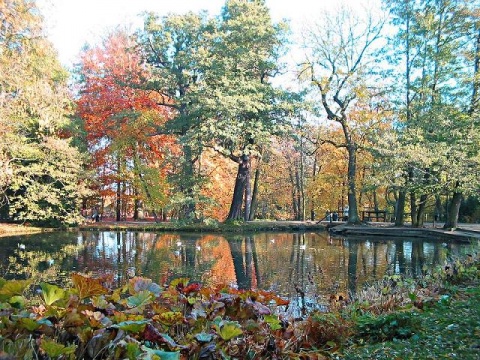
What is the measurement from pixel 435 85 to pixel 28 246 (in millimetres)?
17687

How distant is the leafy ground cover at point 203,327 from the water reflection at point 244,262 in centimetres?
285

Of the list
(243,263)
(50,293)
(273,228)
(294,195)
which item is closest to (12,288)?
(50,293)

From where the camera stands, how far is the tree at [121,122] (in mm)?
23156

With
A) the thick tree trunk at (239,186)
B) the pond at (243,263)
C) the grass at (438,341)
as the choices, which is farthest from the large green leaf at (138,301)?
the thick tree trunk at (239,186)

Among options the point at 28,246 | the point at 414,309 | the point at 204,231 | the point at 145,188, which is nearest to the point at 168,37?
the point at 145,188

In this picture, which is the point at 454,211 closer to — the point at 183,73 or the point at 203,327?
the point at 183,73

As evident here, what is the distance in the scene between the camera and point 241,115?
2016 cm

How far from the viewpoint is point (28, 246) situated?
1401cm

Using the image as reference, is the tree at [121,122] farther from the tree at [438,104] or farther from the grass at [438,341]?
the grass at [438,341]

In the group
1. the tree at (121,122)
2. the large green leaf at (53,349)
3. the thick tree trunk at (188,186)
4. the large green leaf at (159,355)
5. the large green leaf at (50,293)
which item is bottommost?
the large green leaf at (159,355)

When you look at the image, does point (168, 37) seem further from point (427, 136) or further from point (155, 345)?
point (155, 345)

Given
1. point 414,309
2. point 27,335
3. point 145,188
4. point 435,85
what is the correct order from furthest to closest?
point 145,188 → point 435,85 → point 414,309 → point 27,335

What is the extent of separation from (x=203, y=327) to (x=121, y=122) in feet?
72.9

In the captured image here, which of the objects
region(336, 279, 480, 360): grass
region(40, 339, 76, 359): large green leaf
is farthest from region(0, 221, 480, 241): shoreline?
region(40, 339, 76, 359): large green leaf
